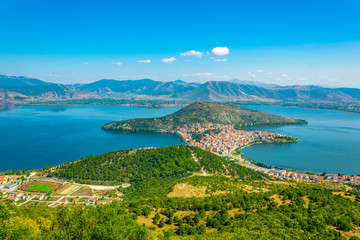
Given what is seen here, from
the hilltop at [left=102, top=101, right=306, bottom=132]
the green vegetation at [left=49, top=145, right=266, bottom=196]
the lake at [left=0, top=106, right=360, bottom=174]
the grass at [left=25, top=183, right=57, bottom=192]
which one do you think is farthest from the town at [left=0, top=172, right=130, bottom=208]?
the hilltop at [left=102, top=101, right=306, bottom=132]

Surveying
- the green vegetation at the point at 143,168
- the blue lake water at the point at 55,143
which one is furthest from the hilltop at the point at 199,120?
the green vegetation at the point at 143,168

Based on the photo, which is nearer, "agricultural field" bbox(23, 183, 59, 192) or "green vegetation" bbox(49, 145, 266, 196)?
"agricultural field" bbox(23, 183, 59, 192)

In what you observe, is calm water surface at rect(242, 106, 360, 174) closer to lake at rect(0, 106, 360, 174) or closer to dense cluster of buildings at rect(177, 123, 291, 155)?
lake at rect(0, 106, 360, 174)

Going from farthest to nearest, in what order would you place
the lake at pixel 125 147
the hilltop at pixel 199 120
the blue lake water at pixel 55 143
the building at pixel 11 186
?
1. the hilltop at pixel 199 120
2. the blue lake water at pixel 55 143
3. the lake at pixel 125 147
4. the building at pixel 11 186

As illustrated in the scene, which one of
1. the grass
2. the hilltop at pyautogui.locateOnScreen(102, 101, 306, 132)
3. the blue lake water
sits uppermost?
the hilltop at pyautogui.locateOnScreen(102, 101, 306, 132)

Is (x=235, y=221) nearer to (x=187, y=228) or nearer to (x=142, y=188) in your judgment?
(x=187, y=228)

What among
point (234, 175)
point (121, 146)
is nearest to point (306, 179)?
point (234, 175)

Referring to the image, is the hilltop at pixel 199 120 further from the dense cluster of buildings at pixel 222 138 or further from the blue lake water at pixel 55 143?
the blue lake water at pixel 55 143
